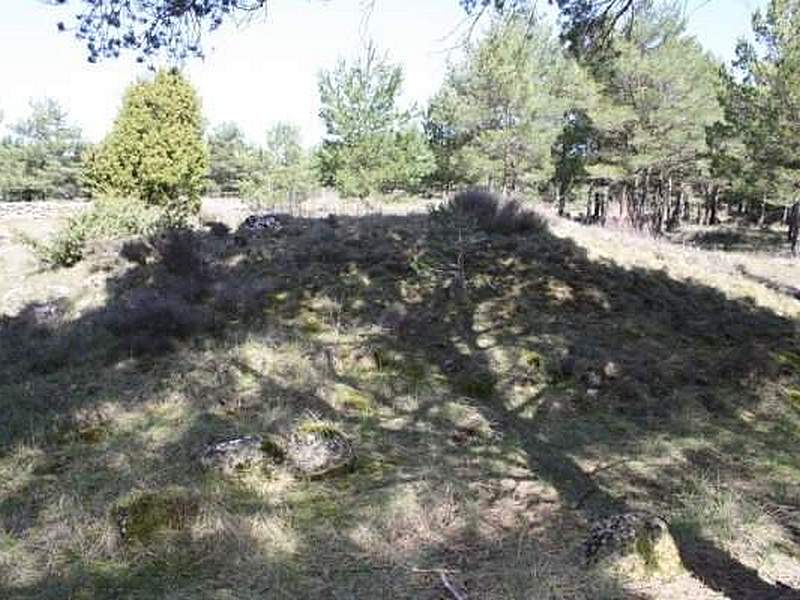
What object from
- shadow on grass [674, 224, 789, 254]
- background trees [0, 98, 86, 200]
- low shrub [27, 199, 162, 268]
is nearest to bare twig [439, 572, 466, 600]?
low shrub [27, 199, 162, 268]

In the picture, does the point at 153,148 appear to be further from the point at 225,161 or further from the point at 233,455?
the point at 225,161

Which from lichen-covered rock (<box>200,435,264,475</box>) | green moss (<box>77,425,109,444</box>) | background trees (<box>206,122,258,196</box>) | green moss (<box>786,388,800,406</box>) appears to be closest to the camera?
lichen-covered rock (<box>200,435,264,475</box>)

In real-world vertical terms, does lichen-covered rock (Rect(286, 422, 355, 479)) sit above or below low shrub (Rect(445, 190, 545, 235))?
below

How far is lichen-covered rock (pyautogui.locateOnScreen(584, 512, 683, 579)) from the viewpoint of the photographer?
333 centimetres

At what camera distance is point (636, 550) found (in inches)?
133

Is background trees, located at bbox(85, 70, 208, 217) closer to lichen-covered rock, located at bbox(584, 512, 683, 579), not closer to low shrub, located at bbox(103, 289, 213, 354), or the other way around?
low shrub, located at bbox(103, 289, 213, 354)

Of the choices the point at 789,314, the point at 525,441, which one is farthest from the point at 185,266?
the point at 789,314

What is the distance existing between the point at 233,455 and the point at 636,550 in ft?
8.66

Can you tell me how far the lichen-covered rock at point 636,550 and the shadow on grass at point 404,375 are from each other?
0.15 metres

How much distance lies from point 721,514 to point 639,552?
95cm

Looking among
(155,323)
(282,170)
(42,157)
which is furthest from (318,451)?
(42,157)

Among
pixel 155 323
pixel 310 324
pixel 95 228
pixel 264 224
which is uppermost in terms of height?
pixel 264 224

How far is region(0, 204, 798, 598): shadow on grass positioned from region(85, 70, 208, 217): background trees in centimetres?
1317

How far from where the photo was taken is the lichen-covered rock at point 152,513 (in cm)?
378
